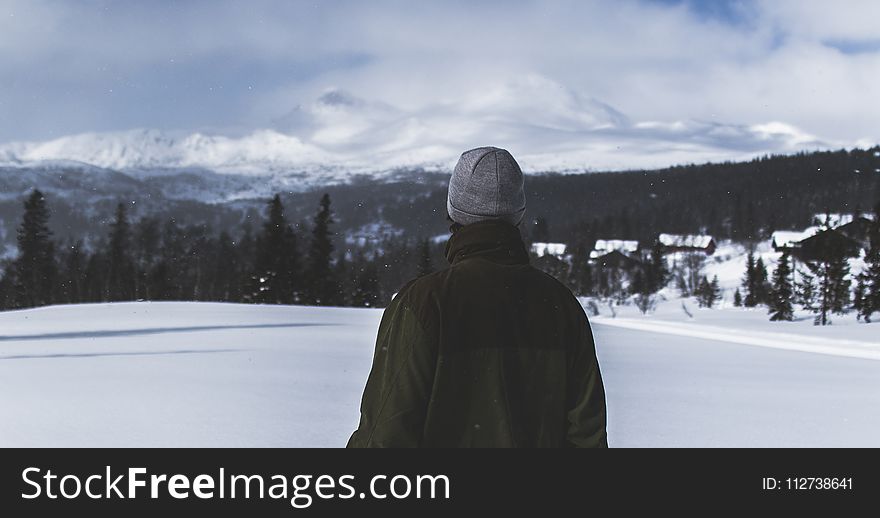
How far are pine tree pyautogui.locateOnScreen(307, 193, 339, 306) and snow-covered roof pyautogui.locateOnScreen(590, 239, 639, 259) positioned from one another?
79.0 meters

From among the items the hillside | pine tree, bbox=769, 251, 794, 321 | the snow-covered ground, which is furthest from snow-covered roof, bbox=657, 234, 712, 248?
the snow-covered ground

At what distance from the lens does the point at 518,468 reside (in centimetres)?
208

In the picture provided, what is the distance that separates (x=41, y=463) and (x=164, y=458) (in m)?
0.38

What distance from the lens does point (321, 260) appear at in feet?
156

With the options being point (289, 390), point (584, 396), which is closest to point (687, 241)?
point (289, 390)

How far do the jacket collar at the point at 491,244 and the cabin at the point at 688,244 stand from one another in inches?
4734

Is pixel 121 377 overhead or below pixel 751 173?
below

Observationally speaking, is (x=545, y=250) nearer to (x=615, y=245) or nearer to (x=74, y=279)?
(x=74, y=279)

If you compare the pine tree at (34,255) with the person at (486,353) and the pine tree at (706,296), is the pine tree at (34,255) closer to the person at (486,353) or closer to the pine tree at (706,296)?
the person at (486,353)

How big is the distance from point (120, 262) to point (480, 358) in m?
58.6

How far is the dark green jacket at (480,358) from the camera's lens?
198 cm

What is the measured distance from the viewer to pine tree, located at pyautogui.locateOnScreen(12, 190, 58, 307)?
1788 inches

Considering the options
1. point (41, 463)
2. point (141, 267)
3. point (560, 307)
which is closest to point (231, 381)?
point (41, 463)

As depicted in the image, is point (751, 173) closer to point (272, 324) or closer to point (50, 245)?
point (50, 245)
